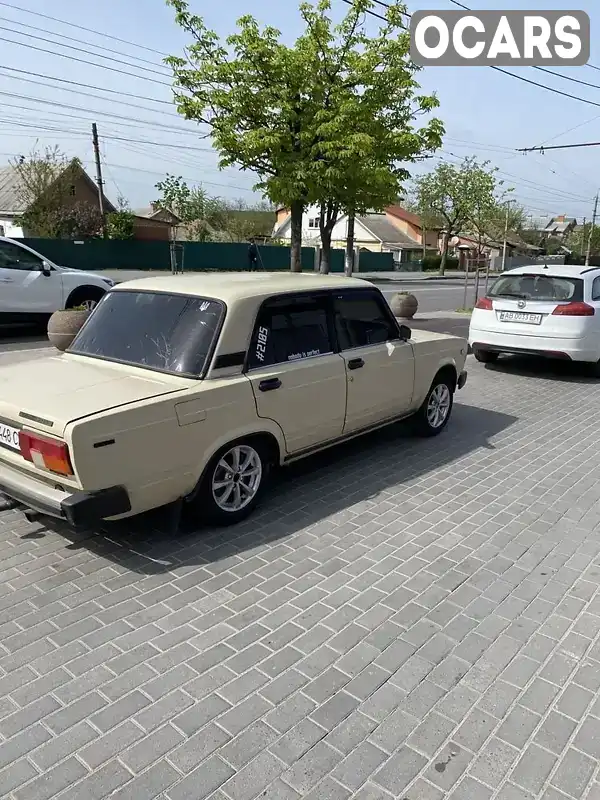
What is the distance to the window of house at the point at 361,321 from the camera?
4.79 meters

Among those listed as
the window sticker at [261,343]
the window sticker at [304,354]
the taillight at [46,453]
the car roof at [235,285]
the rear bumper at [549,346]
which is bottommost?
the taillight at [46,453]

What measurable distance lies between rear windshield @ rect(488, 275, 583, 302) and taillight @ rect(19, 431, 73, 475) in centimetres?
759

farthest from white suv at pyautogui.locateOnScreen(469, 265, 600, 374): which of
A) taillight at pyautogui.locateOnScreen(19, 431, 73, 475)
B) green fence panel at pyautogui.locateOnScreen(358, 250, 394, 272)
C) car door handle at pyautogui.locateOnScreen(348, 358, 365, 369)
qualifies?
green fence panel at pyautogui.locateOnScreen(358, 250, 394, 272)

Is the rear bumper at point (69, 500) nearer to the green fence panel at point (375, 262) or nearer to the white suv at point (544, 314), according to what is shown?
the white suv at point (544, 314)

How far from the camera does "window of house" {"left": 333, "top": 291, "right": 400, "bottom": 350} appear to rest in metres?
4.79

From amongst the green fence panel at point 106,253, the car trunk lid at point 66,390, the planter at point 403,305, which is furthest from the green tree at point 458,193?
the car trunk lid at point 66,390

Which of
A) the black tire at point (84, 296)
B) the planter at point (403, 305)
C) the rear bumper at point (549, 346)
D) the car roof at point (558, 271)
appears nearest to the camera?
the rear bumper at point (549, 346)

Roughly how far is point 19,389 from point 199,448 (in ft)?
3.83

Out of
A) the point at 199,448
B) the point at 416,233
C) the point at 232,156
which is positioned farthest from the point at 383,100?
the point at 416,233

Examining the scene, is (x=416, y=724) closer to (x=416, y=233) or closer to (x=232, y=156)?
(x=232, y=156)

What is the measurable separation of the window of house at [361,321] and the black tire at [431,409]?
0.86 meters

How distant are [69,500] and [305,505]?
6.03 feet

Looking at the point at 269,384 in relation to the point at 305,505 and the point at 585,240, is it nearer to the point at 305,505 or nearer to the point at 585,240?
the point at 305,505

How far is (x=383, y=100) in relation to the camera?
10.2 meters
